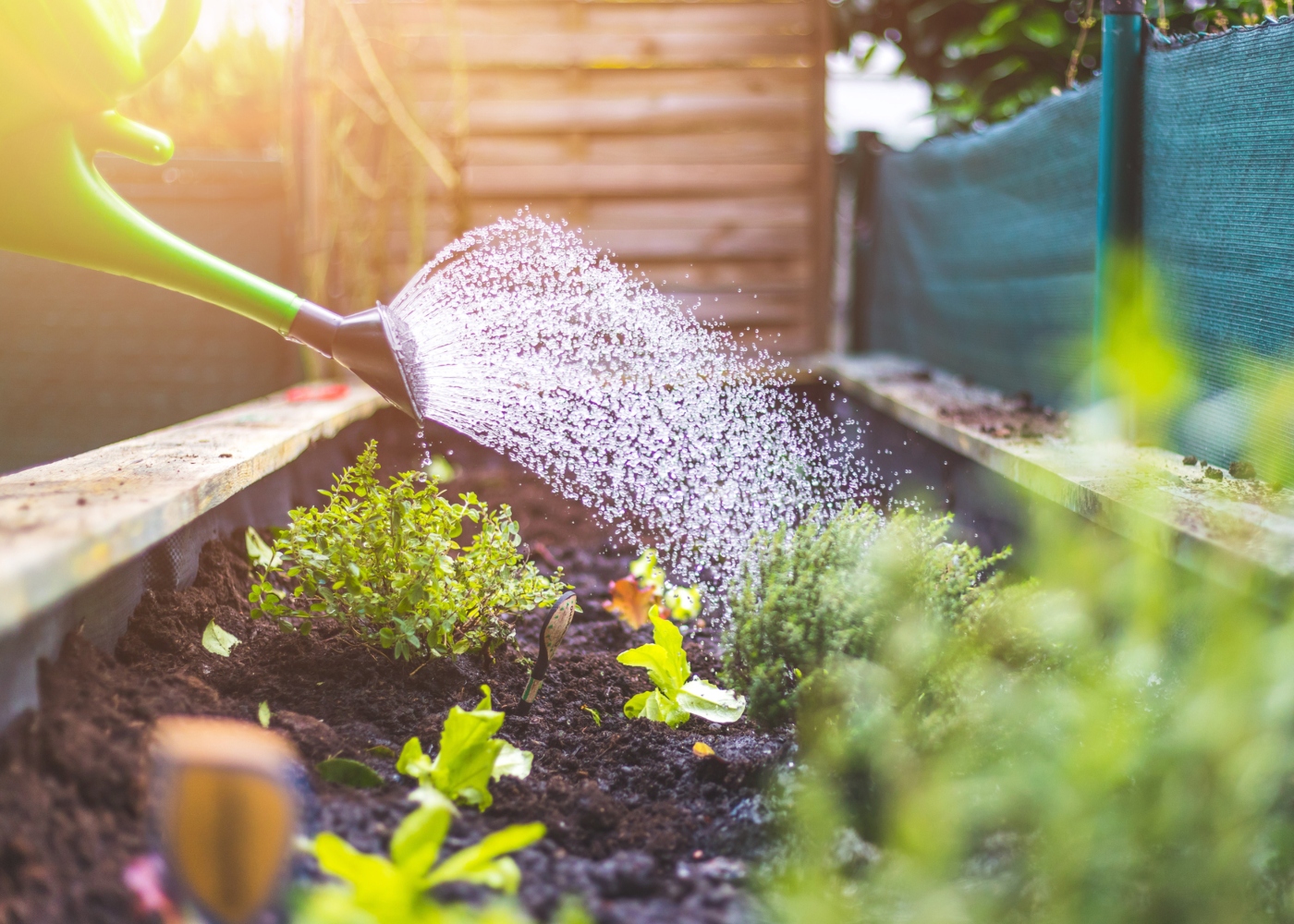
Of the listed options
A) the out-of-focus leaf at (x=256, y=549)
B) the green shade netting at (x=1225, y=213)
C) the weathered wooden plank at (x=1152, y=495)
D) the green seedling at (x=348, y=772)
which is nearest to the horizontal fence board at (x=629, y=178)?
the weathered wooden plank at (x=1152, y=495)

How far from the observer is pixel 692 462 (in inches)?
100

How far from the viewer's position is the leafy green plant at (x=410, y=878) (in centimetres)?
90

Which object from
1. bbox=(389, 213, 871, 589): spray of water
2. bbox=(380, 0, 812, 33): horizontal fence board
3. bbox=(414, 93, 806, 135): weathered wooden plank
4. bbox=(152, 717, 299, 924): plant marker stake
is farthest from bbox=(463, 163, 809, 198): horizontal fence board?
bbox=(152, 717, 299, 924): plant marker stake

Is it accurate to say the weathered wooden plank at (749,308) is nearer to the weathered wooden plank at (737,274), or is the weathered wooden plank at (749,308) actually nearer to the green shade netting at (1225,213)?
the weathered wooden plank at (737,274)

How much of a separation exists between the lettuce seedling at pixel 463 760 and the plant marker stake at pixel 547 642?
0.29 metres

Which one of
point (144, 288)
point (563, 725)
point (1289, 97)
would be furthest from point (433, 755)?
point (144, 288)

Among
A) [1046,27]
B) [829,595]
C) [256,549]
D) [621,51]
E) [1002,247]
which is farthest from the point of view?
[621,51]

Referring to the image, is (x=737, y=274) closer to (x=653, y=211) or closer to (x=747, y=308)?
(x=747, y=308)

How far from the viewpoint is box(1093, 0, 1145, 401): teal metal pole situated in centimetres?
231

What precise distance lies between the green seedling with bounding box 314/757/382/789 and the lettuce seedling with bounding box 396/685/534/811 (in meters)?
0.05

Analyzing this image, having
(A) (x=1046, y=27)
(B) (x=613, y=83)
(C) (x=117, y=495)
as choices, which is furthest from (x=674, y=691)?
(B) (x=613, y=83)

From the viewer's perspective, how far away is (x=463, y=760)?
134 centimetres

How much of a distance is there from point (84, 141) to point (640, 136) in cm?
367

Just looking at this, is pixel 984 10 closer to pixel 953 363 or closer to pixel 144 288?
pixel 953 363
